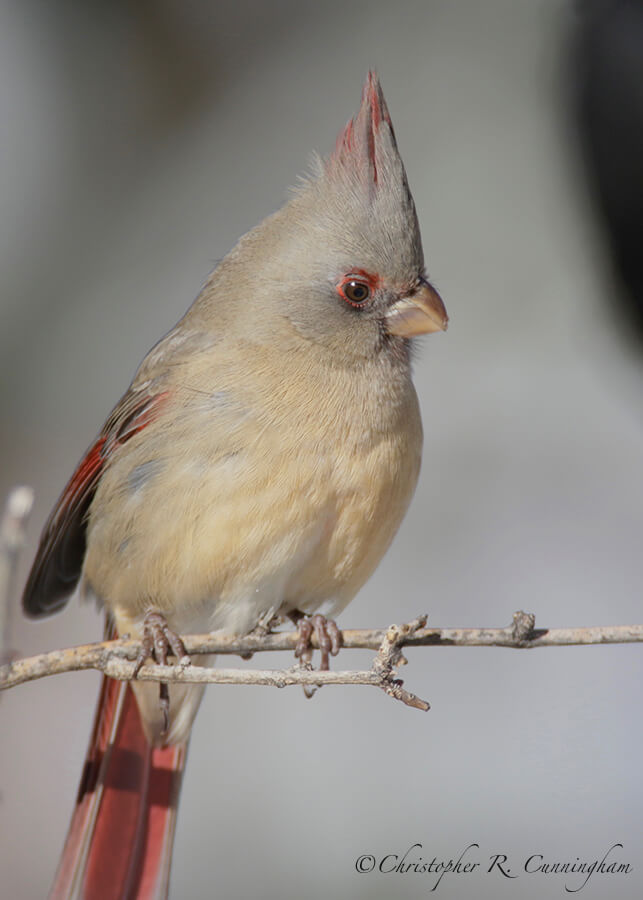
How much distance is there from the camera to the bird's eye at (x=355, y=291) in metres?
2.08

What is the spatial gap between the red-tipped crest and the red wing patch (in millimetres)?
645

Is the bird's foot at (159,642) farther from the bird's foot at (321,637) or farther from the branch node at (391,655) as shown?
the branch node at (391,655)

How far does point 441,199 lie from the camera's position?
427 centimetres

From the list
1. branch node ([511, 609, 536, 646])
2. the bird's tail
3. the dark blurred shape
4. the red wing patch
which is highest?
the dark blurred shape

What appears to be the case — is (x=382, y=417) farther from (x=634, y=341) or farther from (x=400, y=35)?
(x=400, y=35)

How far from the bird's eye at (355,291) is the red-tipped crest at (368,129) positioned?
20 centimetres

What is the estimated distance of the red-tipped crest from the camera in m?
2.03

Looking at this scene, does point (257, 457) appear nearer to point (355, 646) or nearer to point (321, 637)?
point (321, 637)

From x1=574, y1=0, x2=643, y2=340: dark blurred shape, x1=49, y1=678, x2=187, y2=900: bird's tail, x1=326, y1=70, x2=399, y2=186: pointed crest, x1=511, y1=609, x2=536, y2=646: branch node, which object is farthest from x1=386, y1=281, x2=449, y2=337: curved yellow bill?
x1=574, y1=0, x2=643, y2=340: dark blurred shape

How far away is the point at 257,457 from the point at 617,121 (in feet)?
8.18

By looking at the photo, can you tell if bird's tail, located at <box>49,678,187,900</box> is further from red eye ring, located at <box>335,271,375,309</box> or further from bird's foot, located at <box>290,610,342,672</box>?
red eye ring, located at <box>335,271,375,309</box>

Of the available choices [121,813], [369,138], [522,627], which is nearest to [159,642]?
[121,813]

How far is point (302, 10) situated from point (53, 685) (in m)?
2.74

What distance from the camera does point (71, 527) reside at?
2.30m
